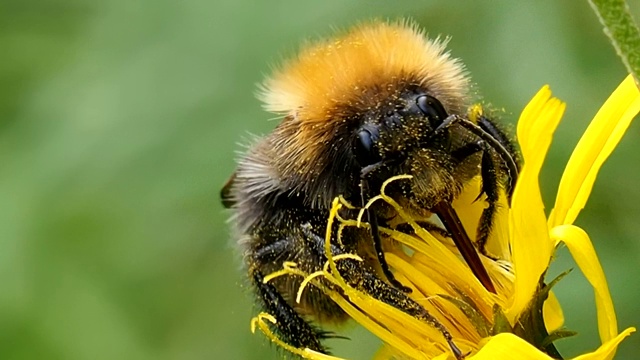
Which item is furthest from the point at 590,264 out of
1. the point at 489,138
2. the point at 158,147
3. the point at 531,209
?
the point at 158,147

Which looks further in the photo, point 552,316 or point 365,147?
point 552,316

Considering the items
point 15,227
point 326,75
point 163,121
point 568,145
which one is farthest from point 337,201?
point 15,227

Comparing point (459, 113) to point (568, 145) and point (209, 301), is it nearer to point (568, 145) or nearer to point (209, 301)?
point (568, 145)

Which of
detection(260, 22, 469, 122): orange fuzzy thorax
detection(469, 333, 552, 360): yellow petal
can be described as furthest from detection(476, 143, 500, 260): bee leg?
detection(469, 333, 552, 360): yellow petal

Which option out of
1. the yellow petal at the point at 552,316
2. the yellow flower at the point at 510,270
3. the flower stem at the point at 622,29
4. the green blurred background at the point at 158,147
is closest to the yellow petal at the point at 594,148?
the yellow flower at the point at 510,270

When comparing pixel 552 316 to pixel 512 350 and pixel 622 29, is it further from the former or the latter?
pixel 622 29

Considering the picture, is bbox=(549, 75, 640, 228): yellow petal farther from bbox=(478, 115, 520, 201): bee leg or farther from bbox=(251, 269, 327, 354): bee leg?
bbox=(251, 269, 327, 354): bee leg

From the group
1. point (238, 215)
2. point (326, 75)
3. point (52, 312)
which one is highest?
point (326, 75)
